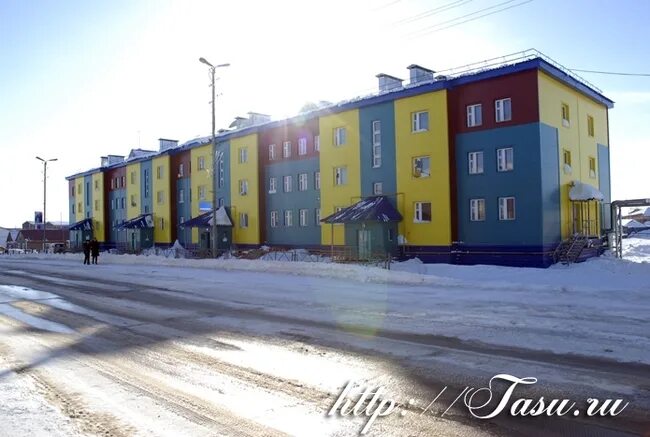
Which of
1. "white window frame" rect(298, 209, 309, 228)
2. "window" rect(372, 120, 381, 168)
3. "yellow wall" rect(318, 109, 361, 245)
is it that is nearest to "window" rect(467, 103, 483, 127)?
"window" rect(372, 120, 381, 168)

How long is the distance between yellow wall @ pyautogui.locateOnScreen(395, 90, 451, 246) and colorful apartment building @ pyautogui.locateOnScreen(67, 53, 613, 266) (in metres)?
0.06

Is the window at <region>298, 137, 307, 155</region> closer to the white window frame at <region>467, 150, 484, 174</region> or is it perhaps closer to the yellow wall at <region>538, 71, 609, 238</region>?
the white window frame at <region>467, 150, 484, 174</region>

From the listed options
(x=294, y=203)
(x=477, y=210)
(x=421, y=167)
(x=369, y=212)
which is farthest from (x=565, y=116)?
(x=294, y=203)

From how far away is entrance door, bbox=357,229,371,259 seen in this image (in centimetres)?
2938

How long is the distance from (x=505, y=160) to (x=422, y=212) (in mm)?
4936

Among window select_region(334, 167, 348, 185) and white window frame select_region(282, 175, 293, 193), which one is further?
white window frame select_region(282, 175, 293, 193)

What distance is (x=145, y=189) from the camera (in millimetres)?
52219

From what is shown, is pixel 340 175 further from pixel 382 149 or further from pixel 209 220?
pixel 209 220

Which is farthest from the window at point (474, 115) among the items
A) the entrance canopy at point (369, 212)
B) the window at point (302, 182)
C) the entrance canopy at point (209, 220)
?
the entrance canopy at point (209, 220)

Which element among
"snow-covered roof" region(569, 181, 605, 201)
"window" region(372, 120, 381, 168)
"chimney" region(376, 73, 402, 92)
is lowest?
"snow-covered roof" region(569, 181, 605, 201)

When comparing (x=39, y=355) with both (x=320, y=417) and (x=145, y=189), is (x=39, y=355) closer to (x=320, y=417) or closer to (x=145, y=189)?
(x=320, y=417)

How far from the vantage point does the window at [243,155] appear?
3978 cm

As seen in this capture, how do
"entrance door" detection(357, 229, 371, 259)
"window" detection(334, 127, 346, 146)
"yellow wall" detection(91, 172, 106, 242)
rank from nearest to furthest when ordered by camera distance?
"entrance door" detection(357, 229, 371, 259) < "window" detection(334, 127, 346, 146) < "yellow wall" detection(91, 172, 106, 242)

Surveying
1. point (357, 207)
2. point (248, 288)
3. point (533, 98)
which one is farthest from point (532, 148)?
point (248, 288)
